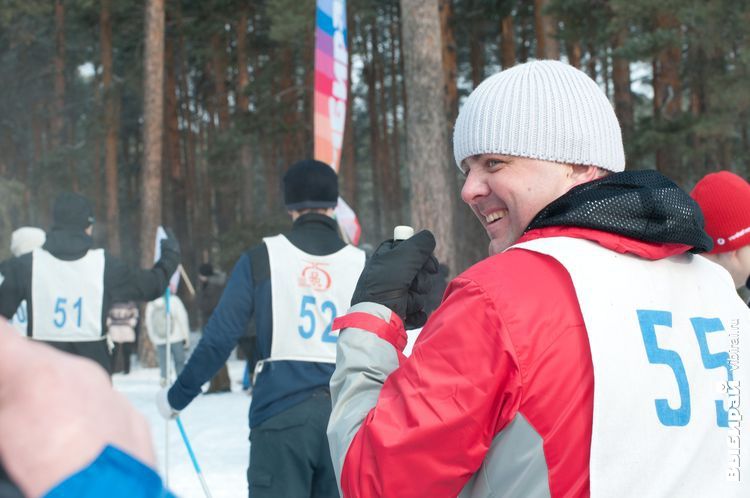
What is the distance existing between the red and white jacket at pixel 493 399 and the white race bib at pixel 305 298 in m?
2.39

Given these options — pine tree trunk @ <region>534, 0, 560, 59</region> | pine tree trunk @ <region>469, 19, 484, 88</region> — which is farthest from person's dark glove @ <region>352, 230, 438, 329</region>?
pine tree trunk @ <region>469, 19, 484, 88</region>

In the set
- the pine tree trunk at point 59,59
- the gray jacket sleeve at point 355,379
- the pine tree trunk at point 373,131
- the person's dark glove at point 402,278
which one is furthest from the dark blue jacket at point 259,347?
the pine tree trunk at point 373,131

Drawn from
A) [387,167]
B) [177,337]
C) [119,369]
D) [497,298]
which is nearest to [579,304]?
[497,298]

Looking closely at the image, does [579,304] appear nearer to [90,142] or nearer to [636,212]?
[636,212]

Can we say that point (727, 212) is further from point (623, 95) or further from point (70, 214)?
point (623, 95)

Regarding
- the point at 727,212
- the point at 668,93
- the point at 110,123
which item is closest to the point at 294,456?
the point at 727,212

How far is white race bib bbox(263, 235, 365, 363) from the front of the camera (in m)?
4.00

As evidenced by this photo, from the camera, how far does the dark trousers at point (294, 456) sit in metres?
3.78

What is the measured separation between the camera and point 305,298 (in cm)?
410

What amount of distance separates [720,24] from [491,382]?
39.8 ft

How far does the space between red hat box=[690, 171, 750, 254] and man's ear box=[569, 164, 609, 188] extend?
55.5 inches

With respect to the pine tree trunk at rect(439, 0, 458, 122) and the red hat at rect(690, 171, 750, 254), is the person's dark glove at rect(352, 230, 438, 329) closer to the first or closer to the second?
the red hat at rect(690, 171, 750, 254)

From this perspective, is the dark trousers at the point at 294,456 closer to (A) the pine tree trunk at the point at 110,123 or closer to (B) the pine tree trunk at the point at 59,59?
(A) the pine tree trunk at the point at 110,123

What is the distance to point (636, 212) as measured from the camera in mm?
1620
